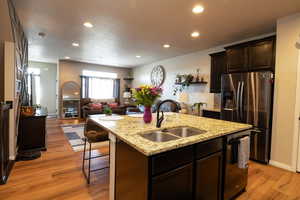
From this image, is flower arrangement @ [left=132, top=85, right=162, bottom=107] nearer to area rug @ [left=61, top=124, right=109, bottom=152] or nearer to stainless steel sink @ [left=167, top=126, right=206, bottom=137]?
stainless steel sink @ [left=167, top=126, right=206, bottom=137]

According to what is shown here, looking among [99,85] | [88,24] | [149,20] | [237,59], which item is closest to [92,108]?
[99,85]

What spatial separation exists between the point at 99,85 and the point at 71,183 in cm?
641

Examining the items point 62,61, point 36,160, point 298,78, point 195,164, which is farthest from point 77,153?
point 62,61

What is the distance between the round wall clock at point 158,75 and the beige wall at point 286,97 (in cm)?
400

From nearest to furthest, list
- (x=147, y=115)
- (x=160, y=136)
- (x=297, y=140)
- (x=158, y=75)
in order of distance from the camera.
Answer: (x=160, y=136) < (x=147, y=115) < (x=297, y=140) < (x=158, y=75)

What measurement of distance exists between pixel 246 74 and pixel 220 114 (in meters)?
1.04

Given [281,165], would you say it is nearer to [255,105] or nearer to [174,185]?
[255,105]

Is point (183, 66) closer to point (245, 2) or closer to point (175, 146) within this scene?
point (245, 2)

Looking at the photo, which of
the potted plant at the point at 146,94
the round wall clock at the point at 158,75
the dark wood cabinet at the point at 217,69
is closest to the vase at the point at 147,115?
the potted plant at the point at 146,94

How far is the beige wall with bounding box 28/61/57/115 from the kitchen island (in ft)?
26.0

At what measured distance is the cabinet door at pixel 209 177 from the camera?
58.1 inches

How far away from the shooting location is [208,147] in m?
1.54

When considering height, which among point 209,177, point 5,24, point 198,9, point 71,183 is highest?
point 198,9

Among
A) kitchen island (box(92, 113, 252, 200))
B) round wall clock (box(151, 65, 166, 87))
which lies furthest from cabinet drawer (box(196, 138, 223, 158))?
round wall clock (box(151, 65, 166, 87))
